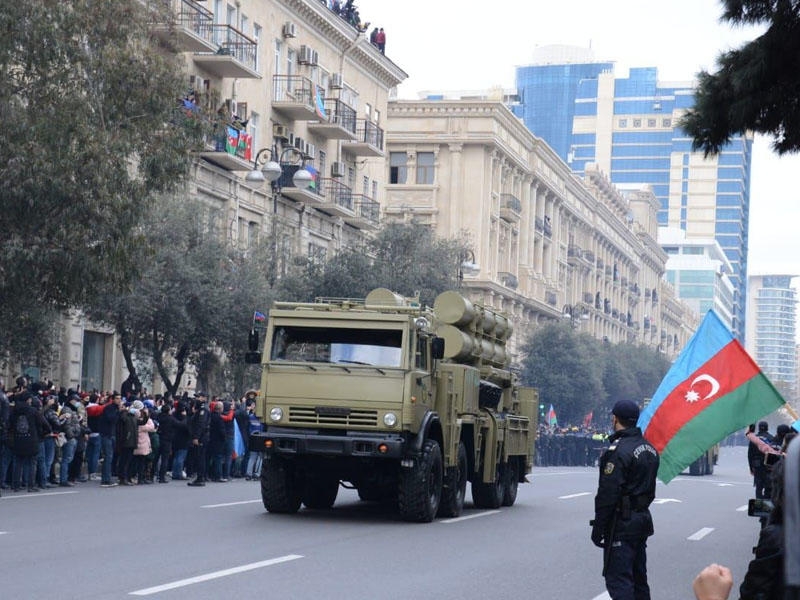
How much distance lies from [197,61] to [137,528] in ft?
91.2

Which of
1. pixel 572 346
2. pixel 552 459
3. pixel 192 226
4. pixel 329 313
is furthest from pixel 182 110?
pixel 572 346

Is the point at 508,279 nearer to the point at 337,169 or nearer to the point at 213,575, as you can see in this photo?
the point at 337,169

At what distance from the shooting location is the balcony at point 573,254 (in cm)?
9921

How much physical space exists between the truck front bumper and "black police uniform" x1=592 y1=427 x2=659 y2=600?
361 inches

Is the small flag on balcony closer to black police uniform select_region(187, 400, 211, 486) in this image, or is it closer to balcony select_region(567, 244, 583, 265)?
black police uniform select_region(187, 400, 211, 486)

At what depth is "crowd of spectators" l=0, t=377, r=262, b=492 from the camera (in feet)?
77.8

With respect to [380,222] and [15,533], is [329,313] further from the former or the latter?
[380,222]

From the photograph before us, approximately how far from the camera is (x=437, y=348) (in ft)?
66.6

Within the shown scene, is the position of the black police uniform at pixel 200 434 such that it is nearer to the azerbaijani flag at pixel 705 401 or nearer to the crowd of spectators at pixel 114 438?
the crowd of spectators at pixel 114 438

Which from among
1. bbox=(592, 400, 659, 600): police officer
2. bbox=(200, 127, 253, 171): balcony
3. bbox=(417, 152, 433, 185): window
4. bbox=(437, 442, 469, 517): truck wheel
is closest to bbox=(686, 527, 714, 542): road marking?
bbox=(437, 442, 469, 517): truck wheel

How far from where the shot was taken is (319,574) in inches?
531

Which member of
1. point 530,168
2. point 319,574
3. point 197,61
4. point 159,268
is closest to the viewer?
point 319,574

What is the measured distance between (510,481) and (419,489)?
5.75m

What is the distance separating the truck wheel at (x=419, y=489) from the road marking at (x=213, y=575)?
4.86 m
